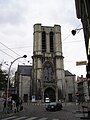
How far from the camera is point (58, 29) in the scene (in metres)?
73.3

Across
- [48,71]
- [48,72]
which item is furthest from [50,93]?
[48,71]

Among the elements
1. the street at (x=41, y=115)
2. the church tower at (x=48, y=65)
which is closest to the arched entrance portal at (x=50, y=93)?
the church tower at (x=48, y=65)

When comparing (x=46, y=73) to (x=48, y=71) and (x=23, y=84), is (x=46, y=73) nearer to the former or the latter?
(x=48, y=71)

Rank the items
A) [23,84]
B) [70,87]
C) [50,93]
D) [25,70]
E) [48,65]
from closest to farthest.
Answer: [50,93] → [23,84] → [48,65] → [70,87] → [25,70]

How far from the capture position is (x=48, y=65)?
6994 centimetres

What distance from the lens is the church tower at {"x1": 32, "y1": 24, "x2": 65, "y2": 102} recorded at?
217 feet

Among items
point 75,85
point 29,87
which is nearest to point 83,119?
point 29,87

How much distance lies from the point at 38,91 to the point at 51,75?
677 cm

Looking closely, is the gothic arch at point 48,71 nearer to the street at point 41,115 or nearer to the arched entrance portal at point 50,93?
the arched entrance portal at point 50,93

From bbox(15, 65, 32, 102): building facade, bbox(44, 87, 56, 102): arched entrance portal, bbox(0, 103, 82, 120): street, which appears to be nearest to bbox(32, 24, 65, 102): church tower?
bbox(44, 87, 56, 102): arched entrance portal

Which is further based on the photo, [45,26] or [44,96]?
[45,26]

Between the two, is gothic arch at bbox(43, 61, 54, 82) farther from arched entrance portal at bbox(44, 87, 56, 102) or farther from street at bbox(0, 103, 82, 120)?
street at bbox(0, 103, 82, 120)

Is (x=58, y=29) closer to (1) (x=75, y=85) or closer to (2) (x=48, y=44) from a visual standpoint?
(2) (x=48, y=44)

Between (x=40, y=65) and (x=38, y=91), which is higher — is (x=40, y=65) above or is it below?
above
